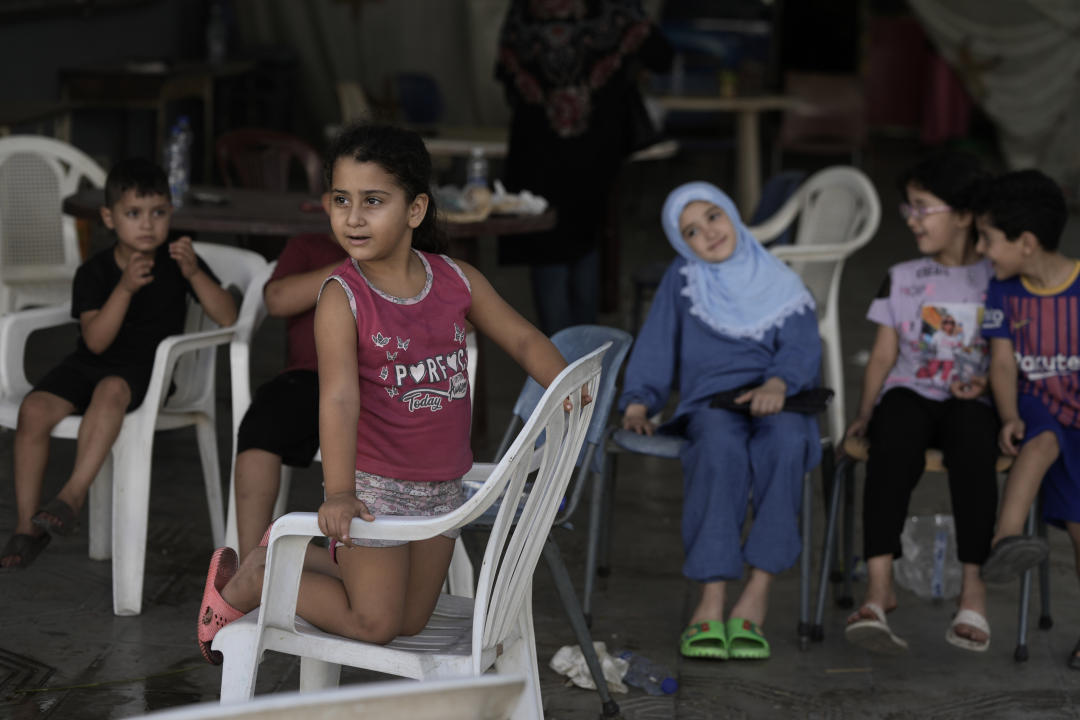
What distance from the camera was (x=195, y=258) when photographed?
3.26 m

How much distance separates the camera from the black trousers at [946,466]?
308 centimetres

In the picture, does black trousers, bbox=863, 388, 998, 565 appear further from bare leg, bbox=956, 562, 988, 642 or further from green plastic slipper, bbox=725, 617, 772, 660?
green plastic slipper, bbox=725, 617, 772, 660

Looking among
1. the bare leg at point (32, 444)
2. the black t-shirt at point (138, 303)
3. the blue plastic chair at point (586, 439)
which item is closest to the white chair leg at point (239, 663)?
the blue plastic chair at point (586, 439)

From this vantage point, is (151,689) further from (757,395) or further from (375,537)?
(757,395)

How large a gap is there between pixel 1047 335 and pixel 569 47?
2.40 m

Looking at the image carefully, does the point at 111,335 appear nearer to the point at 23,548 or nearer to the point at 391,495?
the point at 23,548

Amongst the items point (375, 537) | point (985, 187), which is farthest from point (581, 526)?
point (375, 537)

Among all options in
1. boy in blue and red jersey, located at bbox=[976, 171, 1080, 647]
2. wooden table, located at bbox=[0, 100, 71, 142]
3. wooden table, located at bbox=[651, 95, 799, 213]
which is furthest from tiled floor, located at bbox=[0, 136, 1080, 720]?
wooden table, located at bbox=[651, 95, 799, 213]

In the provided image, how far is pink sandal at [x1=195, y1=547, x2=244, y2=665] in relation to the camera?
7.34 ft

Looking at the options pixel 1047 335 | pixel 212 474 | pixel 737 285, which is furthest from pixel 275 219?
pixel 1047 335

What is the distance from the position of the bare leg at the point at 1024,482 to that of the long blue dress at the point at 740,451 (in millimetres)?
424

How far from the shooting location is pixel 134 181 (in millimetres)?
3268

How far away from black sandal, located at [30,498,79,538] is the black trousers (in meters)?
1.80

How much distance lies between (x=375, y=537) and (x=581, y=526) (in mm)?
2012
